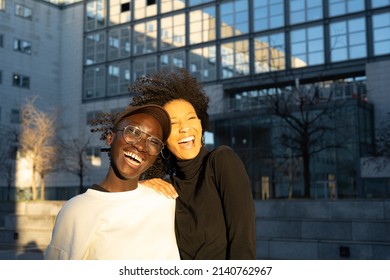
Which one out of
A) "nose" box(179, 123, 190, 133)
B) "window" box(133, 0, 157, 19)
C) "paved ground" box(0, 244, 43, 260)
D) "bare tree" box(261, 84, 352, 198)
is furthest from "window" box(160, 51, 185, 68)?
"nose" box(179, 123, 190, 133)

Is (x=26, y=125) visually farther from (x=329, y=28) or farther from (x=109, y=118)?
(x=109, y=118)

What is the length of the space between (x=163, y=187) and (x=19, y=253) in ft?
45.5

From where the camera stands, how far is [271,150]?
107 feet

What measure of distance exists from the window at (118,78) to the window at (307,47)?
1542cm

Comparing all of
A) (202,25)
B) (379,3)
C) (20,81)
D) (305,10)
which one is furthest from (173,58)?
(379,3)

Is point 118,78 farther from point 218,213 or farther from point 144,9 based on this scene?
point 218,213

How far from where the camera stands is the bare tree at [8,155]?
135 ft

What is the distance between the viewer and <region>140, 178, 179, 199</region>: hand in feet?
9.45

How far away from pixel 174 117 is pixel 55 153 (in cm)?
3201

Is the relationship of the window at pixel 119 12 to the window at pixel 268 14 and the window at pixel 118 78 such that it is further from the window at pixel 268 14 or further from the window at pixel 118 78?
the window at pixel 268 14

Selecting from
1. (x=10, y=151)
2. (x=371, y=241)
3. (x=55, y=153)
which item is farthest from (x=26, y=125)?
(x=371, y=241)

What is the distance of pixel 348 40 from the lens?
3444cm

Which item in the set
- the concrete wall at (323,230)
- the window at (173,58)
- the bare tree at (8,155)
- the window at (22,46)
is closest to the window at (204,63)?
the window at (173,58)

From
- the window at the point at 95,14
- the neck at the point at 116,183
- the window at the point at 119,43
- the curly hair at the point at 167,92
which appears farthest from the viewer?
the window at the point at 95,14
